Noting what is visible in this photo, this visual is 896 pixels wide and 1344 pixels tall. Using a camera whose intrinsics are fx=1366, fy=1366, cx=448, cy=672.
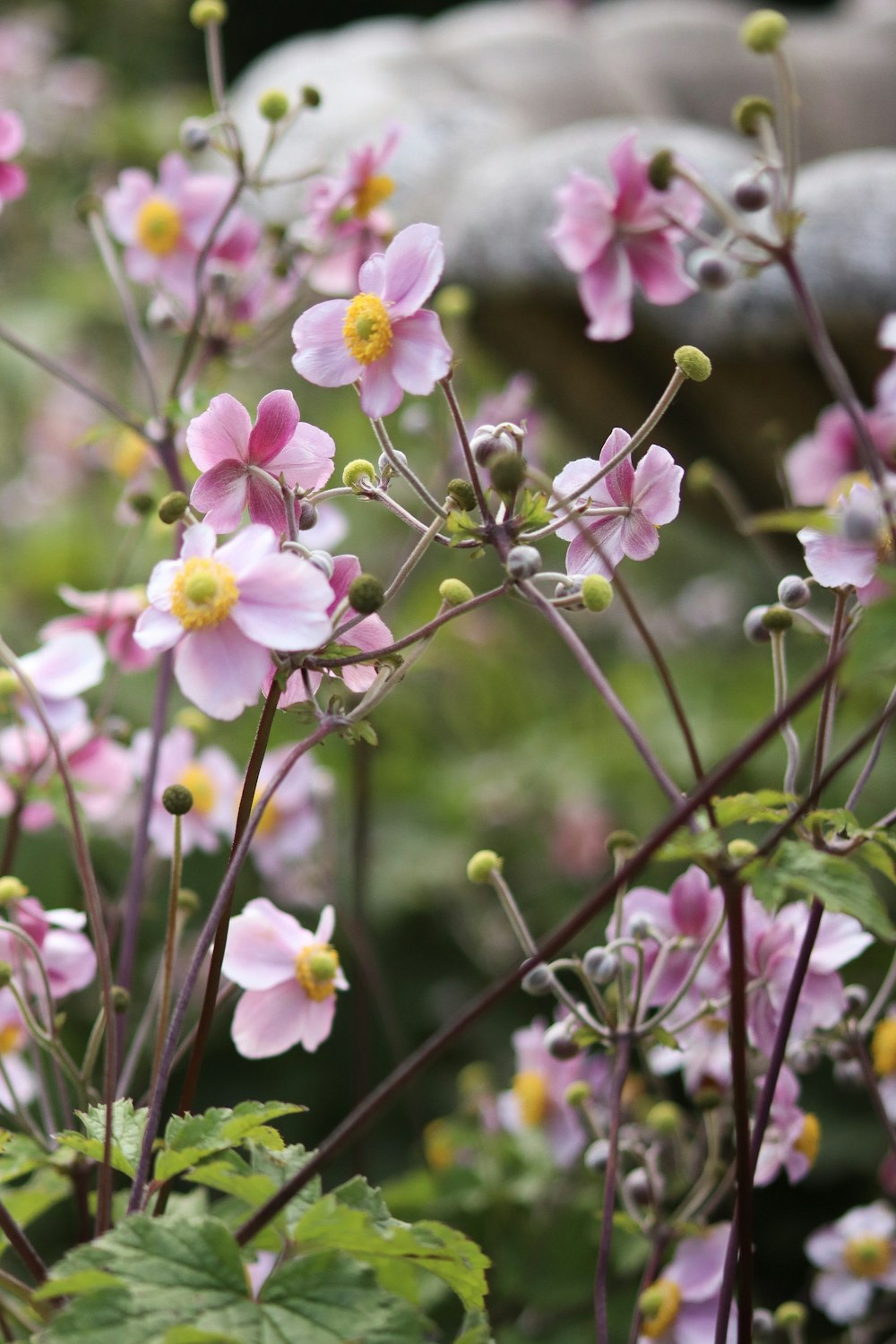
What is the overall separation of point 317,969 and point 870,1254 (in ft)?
1.25

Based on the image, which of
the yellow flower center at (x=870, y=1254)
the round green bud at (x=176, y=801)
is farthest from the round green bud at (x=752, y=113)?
the yellow flower center at (x=870, y=1254)

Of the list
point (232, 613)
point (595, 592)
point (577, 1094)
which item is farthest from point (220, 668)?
point (577, 1094)

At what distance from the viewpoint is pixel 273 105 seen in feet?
2.45

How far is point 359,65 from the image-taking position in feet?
5.55

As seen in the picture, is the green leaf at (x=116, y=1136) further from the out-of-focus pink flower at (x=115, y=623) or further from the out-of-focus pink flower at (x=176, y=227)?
the out-of-focus pink flower at (x=176, y=227)

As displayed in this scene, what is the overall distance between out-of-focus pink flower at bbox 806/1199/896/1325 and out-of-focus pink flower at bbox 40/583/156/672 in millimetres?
504

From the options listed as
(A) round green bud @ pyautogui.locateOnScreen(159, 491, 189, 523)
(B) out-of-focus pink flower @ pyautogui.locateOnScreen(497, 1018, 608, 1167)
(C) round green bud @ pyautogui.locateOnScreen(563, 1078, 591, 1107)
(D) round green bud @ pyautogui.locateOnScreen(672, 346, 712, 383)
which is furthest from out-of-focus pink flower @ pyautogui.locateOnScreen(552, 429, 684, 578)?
(B) out-of-focus pink flower @ pyautogui.locateOnScreen(497, 1018, 608, 1167)

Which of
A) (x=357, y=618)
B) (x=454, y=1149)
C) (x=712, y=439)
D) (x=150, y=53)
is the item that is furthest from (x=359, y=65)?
(x=150, y=53)

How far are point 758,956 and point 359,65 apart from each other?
4.67 ft

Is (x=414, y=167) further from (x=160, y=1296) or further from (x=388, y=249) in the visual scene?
(x=160, y=1296)

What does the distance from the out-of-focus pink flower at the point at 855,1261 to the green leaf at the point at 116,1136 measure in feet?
1.37

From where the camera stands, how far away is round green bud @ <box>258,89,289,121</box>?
744mm

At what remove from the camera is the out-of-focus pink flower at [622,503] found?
52cm

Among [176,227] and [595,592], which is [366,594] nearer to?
[595,592]
